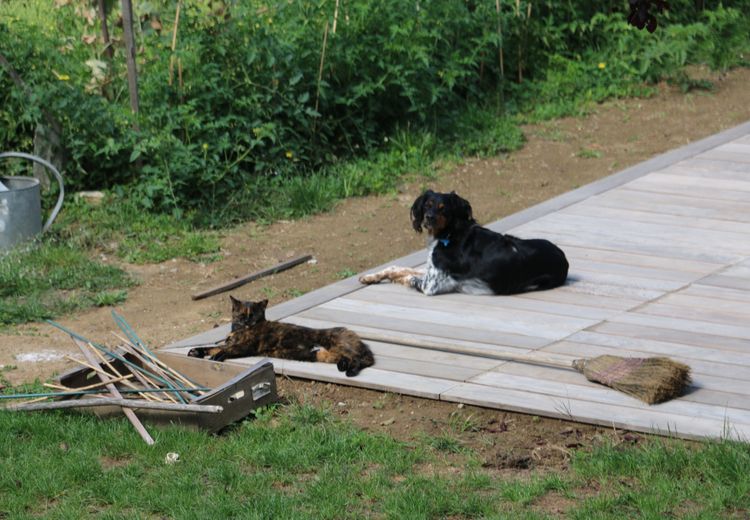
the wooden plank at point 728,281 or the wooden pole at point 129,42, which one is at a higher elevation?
the wooden pole at point 129,42

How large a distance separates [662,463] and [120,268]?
474cm

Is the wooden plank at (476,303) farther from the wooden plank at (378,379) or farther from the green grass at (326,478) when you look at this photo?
the green grass at (326,478)

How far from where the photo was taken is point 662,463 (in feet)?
16.0

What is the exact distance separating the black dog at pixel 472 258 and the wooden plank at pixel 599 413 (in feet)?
4.83

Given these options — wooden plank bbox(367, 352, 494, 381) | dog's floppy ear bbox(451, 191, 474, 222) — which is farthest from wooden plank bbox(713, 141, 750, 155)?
wooden plank bbox(367, 352, 494, 381)

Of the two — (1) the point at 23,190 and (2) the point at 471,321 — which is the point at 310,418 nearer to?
(2) the point at 471,321

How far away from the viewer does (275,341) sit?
6262mm

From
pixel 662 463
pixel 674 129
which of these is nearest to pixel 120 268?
pixel 662 463

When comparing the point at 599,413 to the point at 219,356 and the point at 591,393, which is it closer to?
the point at 591,393

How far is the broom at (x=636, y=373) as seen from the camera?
550 centimetres

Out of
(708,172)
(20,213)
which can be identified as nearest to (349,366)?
(20,213)

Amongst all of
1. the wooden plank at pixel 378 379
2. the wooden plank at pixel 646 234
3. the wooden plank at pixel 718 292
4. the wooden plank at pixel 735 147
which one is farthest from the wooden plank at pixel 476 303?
the wooden plank at pixel 735 147

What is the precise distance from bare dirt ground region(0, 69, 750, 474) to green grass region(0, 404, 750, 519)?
0.78 feet

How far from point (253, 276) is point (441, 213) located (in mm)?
1601
